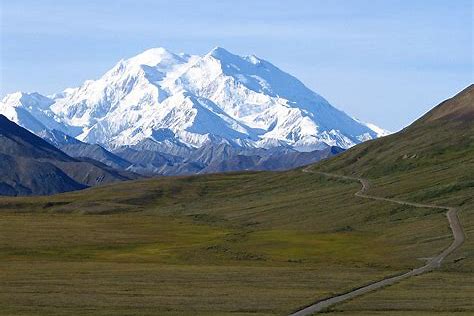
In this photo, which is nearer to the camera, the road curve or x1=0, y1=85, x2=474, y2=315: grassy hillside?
the road curve

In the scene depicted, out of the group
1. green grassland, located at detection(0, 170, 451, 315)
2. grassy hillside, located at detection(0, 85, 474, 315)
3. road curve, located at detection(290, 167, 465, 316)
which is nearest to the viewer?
road curve, located at detection(290, 167, 465, 316)

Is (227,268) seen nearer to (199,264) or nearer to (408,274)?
(199,264)

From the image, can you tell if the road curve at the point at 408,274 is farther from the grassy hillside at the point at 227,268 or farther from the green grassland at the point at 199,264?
the green grassland at the point at 199,264

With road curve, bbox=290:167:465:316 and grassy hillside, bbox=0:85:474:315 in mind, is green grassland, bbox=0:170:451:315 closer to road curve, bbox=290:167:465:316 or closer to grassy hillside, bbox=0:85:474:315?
grassy hillside, bbox=0:85:474:315

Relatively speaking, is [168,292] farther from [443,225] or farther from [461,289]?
[443,225]

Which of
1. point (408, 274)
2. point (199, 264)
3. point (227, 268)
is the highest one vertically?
point (227, 268)

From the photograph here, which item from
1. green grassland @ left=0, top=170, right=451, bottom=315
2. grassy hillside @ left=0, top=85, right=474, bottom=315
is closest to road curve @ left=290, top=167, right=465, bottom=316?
grassy hillside @ left=0, top=85, right=474, bottom=315

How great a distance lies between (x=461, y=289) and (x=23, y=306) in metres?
42.0

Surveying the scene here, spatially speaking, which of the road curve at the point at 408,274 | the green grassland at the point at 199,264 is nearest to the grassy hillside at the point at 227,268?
the green grassland at the point at 199,264

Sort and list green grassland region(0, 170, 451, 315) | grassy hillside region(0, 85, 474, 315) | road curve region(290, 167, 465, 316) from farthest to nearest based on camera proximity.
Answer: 1. green grassland region(0, 170, 451, 315)
2. grassy hillside region(0, 85, 474, 315)
3. road curve region(290, 167, 465, 316)

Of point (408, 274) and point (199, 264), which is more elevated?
point (199, 264)

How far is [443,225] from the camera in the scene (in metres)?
171

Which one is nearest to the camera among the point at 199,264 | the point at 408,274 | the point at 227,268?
the point at 408,274

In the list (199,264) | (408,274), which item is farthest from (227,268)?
(408,274)
